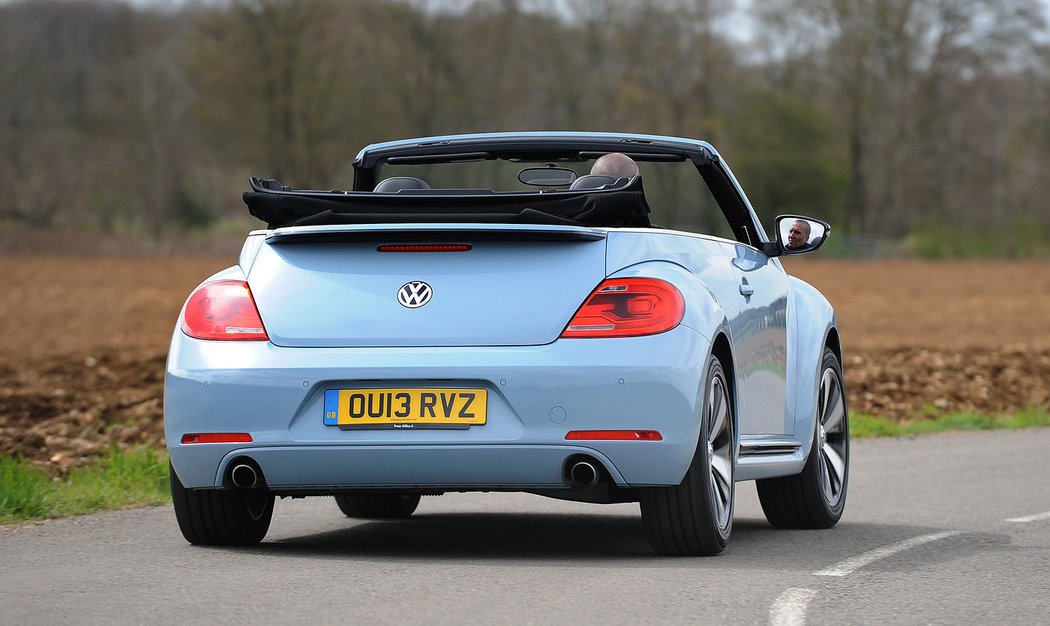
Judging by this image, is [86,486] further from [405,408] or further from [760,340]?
[760,340]

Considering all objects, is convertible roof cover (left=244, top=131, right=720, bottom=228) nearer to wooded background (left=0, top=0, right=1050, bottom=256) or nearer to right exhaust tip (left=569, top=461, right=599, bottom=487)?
right exhaust tip (left=569, top=461, right=599, bottom=487)

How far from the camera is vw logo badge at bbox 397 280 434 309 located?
605 centimetres

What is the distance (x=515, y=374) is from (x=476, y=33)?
217ft

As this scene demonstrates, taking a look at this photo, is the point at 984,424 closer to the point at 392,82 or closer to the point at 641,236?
the point at 641,236

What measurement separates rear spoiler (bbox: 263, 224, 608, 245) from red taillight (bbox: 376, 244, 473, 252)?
0.02 metres

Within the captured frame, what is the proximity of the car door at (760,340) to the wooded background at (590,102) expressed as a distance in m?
59.1

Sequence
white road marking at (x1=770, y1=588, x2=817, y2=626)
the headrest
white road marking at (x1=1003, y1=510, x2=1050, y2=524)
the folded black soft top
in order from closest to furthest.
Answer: white road marking at (x1=770, y1=588, x2=817, y2=626) → the folded black soft top → the headrest → white road marking at (x1=1003, y1=510, x2=1050, y2=524)

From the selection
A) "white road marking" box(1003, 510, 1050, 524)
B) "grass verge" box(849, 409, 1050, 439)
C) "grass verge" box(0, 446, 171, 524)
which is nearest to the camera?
"grass verge" box(0, 446, 171, 524)

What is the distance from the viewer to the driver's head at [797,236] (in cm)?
784

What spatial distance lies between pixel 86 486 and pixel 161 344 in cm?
1495

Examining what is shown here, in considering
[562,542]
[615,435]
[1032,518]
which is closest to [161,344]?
[1032,518]

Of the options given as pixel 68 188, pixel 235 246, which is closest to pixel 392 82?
pixel 235 246

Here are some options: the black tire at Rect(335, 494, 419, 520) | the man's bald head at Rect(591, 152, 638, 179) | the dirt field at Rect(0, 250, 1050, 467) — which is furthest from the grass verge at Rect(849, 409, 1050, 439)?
the man's bald head at Rect(591, 152, 638, 179)

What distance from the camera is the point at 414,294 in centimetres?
607
